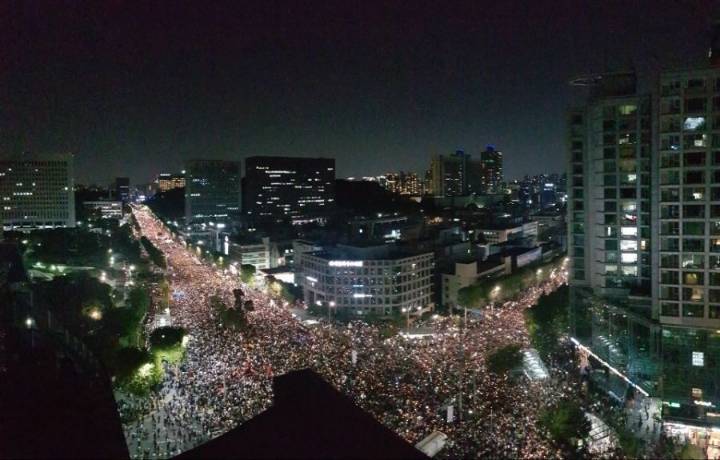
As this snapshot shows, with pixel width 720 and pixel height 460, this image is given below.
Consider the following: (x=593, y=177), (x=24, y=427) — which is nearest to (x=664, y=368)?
(x=593, y=177)

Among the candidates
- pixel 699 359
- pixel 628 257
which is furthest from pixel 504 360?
pixel 628 257

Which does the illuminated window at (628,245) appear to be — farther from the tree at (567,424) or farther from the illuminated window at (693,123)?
the tree at (567,424)

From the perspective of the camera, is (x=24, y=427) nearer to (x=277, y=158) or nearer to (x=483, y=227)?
(x=483, y=227)

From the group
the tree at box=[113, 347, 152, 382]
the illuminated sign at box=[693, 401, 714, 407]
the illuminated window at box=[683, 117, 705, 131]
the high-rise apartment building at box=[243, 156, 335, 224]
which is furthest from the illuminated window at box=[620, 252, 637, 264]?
the high-rise apartment building at box=[243, 156, 335, 224]

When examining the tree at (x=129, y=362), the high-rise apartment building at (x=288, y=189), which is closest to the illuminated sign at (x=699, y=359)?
the tree at (x=129, y=362)

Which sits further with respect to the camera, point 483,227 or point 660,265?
point 483,227

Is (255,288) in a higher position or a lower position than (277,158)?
lower
